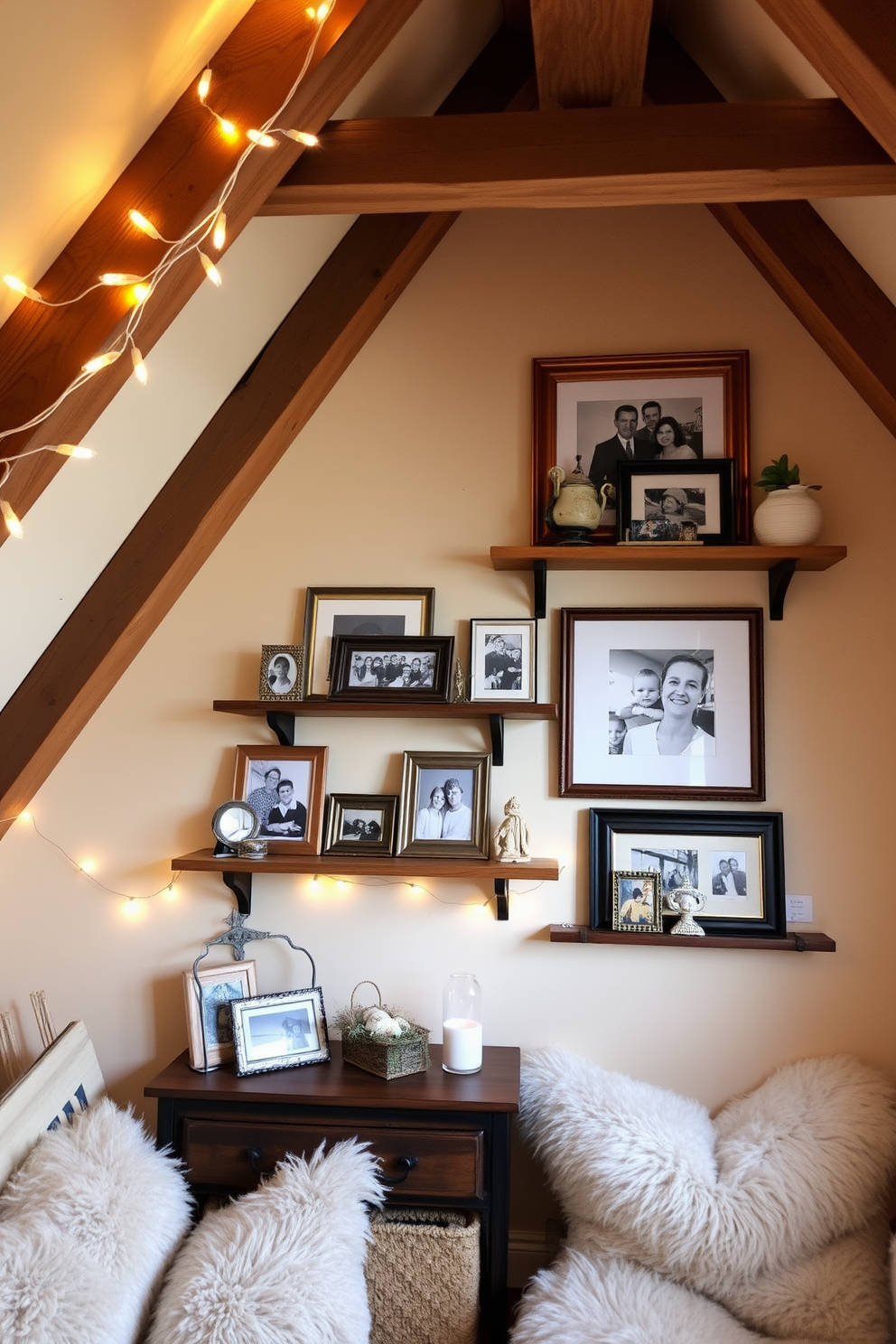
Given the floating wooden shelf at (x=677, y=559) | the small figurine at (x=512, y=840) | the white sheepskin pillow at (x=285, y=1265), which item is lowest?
the white sheepskin pillow at (x=285, y=1265)

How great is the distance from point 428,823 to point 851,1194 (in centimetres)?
→ 128

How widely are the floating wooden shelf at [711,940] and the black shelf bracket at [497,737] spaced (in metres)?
0.46

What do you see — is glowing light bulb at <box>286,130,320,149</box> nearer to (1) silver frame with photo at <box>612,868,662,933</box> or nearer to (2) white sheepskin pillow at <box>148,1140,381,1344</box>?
(1) silver frame with photo at <box>612,868,662,933</box>

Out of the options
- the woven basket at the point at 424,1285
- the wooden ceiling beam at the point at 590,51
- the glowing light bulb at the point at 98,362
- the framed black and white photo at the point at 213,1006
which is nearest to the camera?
the glowing light bulb at the point at 98,362

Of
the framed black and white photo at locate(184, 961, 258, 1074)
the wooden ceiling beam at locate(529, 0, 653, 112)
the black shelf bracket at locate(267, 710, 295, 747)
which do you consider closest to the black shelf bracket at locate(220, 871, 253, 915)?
the framed black and white photo at locate(184, 961, 258, 1074)

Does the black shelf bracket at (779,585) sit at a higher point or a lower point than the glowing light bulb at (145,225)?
lower

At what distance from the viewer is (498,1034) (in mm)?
2482

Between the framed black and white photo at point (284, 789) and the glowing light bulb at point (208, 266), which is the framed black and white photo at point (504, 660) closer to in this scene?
the framed black and white photo at point (284, 789)

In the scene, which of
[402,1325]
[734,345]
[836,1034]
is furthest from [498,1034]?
[734,345]

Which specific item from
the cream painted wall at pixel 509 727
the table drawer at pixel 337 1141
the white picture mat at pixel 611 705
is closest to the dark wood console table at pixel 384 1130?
the table drawer at pixel 337 1141

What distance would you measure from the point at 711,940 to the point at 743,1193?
1.81 ft

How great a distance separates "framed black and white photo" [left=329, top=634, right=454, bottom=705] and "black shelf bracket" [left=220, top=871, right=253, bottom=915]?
0.54 meters

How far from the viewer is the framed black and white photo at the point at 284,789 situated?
8.28 feet

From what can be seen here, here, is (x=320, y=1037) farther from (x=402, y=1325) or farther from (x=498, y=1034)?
(x=402, y=1325)
